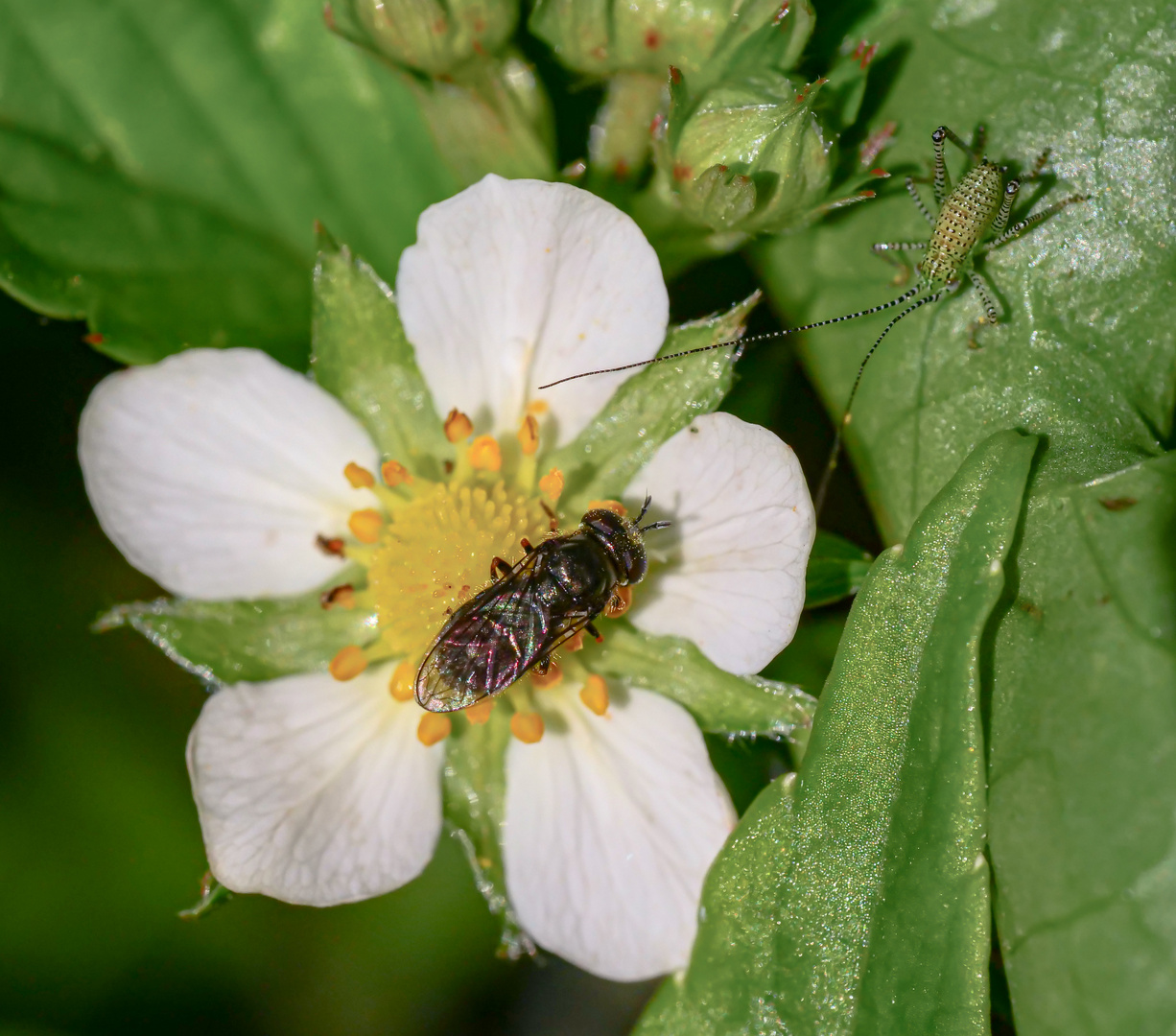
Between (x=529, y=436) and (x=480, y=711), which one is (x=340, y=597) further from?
(x=529, y=436)

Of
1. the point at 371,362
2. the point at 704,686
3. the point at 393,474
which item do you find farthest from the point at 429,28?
the point at 704,686

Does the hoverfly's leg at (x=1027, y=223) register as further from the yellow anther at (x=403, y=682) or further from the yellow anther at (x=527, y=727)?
the yellow anther at (x=403, y=682)

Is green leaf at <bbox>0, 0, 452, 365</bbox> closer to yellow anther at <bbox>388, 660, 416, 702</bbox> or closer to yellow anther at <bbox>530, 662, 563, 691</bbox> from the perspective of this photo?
yellow anther at <bbox>388, 660, 416, 702</bbox>

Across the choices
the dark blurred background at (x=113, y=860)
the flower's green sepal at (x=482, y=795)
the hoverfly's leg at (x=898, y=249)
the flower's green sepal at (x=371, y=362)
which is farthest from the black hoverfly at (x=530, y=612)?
the dark blurred background at (x=113, y=860)

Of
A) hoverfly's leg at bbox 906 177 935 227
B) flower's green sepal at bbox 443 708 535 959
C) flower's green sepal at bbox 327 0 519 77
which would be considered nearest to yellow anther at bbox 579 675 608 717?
flower's green sepal at bbox 443 708 535 959

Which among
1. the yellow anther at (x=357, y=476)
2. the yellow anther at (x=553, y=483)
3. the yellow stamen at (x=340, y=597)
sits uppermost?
the yellow anther at (x=357, y=476)

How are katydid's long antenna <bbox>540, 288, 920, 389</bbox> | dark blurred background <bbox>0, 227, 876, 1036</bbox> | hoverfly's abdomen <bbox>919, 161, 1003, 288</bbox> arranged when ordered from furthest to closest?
dark blurred background <bbox>0, 227, 876, 1036</bbox> < katydid's long antenna <bbox>540, 288, 920, 389</bbox> < hoverfly's abdomen <bbox>919, 161, 1003, 288</bbox>
